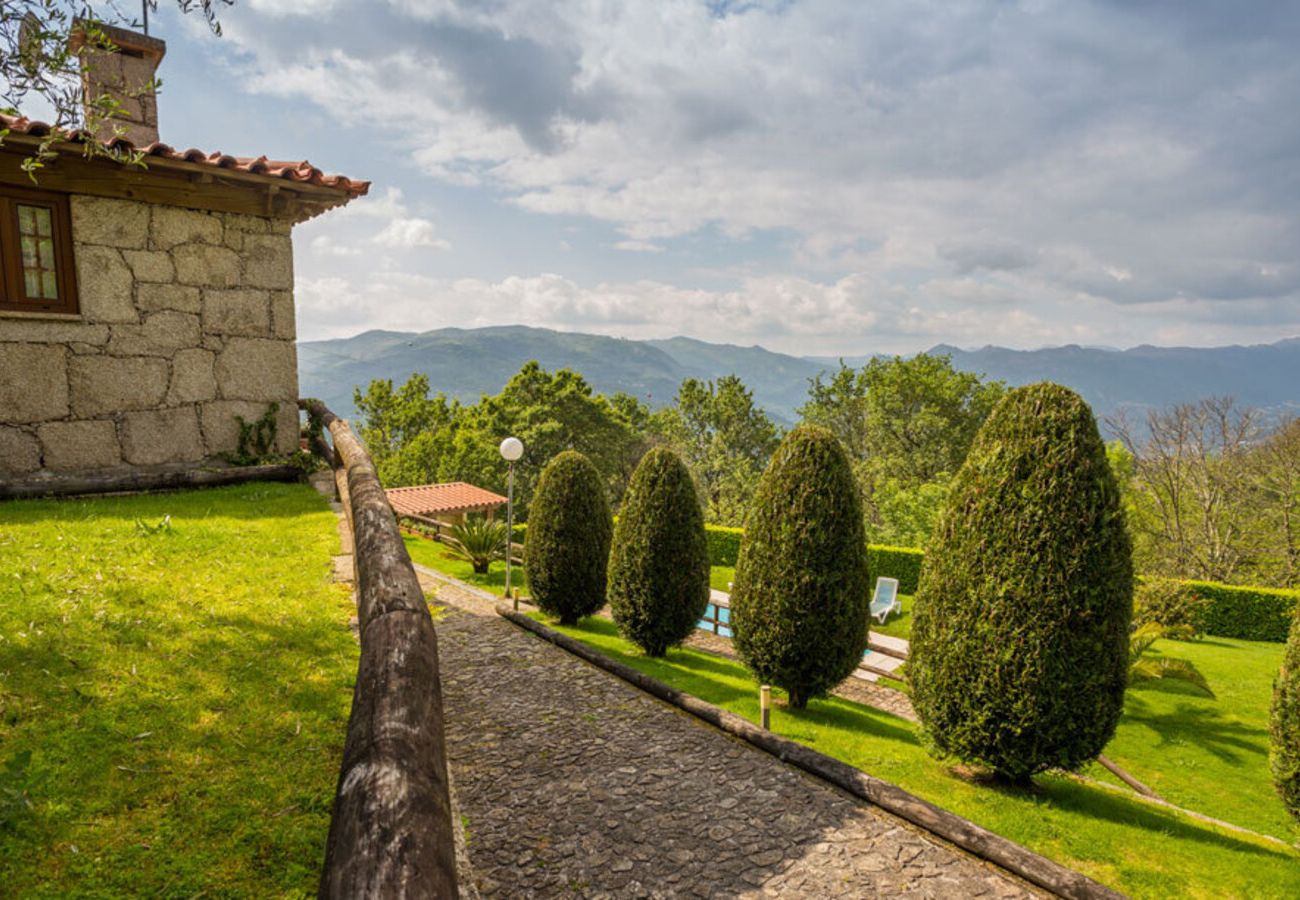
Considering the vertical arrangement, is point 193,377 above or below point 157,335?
below

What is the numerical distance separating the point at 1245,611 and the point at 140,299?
30.3m

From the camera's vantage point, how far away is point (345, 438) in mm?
7422

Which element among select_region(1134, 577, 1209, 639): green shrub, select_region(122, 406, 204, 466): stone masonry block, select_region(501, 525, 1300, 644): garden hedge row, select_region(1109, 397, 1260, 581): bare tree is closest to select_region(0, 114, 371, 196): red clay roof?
select_region(122, 406, 204, 466): stone masonry block

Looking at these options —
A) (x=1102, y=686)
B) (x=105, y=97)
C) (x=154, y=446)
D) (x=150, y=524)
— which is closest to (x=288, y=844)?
(x=105, y=97)

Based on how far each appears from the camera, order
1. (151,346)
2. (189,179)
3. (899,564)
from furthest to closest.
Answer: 1. (899,564)
2. (151,346)
3. (189,179)

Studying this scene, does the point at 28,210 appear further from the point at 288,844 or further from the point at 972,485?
the point at 972,485

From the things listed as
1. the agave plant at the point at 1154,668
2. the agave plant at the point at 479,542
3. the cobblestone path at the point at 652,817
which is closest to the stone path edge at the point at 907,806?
the cobblestone path at the point at 652,817

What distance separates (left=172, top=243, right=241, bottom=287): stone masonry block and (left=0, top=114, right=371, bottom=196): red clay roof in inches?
47.7

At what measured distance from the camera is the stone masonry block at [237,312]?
8891mm

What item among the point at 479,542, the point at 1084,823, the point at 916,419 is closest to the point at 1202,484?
the point at 916,419

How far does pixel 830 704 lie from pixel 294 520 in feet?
27.5

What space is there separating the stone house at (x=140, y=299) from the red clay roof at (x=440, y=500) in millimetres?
16463

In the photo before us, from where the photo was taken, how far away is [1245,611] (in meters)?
21.5

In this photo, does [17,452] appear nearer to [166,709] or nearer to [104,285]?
[104,285]
